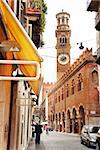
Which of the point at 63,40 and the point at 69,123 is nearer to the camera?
the point at 69,123

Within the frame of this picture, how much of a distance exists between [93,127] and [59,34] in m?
55.2

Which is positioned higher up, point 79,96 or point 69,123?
point 79,96

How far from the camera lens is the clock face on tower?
247ft

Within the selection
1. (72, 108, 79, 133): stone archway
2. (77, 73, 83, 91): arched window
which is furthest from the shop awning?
(72, 108, 79, 133): stone archway

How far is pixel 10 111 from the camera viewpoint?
8.30 meters

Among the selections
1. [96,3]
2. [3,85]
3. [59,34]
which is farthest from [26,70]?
[59,34]

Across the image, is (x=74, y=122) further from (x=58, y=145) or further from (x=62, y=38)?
(x=62, y=38)

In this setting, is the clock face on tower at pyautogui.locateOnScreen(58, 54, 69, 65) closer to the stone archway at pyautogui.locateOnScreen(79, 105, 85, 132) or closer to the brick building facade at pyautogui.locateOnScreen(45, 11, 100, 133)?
the brick building facade at pyautogui.locateOnScreen(45, 11, 100, 133)

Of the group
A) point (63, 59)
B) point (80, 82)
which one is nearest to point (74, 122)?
point (80, 82)

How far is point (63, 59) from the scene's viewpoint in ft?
250

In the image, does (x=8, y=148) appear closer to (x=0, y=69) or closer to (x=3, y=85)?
(x=3, y=85)

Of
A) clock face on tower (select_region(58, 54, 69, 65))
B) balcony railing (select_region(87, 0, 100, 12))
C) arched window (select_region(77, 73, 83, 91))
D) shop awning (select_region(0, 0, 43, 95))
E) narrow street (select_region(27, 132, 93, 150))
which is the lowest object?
narrow street (select_region(27, 132, 93, 150))

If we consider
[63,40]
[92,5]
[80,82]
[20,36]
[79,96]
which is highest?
[63,40]

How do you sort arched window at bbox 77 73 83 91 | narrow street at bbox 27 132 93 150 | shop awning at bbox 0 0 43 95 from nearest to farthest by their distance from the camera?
shop awning at bbox 0 0 43 95
narrow street at bbox 27 132 93 150
arched window at bbox 77 73 83 91
